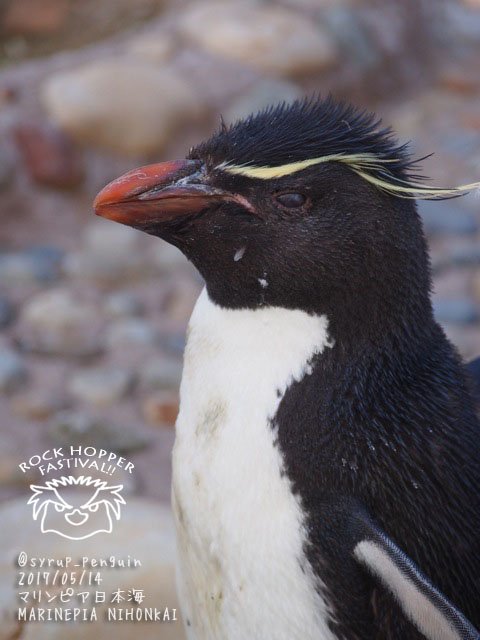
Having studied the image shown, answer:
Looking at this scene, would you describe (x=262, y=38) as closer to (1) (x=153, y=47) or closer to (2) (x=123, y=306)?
(1) (x=153, y=47)

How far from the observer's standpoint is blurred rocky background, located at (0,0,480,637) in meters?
2.94

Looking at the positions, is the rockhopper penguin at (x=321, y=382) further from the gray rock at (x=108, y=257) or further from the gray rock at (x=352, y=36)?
the gray rock at (x=352, y=36)

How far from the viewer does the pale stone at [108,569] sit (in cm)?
200

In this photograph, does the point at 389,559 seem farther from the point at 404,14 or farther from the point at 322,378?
the point at 404,14

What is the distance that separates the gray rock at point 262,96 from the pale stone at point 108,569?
87.6 inches

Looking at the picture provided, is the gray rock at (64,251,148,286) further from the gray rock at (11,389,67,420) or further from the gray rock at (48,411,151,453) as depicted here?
the gray rock at (48,411,151,453)

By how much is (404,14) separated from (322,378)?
3.75 metres

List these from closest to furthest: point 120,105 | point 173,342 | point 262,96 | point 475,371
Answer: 1. point 475,371
2. point 173,342
3. point 120,105
4. point 262,96

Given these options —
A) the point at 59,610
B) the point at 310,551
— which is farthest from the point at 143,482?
the point at 310,551

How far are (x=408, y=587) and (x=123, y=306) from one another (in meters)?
2.07

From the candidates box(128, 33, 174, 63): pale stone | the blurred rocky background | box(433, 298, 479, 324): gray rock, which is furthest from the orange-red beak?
box(128, 33, 174, 63): pale stone

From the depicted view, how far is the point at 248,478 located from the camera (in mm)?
1532

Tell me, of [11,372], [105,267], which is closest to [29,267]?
[105,267]

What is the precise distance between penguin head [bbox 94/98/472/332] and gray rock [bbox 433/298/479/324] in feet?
5.84
